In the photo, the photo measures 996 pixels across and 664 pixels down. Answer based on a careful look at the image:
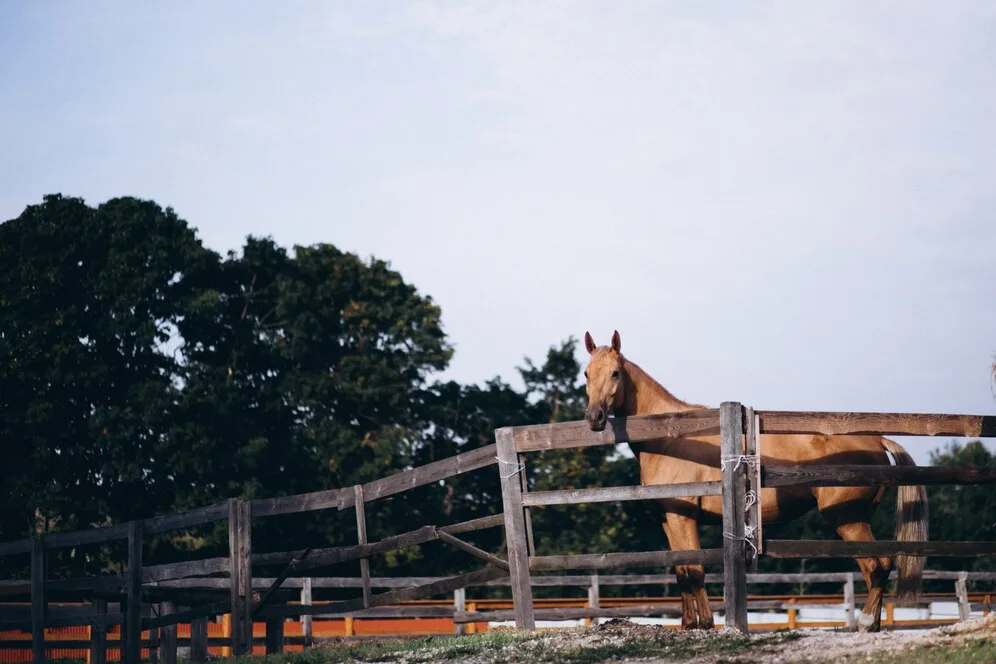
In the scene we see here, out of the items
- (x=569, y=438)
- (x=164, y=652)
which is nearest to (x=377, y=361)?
(x=164, y=652)

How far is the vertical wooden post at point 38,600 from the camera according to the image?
11742 mm

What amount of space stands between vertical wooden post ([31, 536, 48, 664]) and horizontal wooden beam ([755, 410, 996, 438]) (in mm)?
7831

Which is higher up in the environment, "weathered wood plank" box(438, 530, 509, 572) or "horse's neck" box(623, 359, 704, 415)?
"horse's neck" box(623, 359, 704, 415)

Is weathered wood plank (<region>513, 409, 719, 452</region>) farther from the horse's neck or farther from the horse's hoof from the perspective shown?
the horse's hoof

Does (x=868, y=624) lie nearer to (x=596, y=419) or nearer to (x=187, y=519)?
(x=596, y=419)

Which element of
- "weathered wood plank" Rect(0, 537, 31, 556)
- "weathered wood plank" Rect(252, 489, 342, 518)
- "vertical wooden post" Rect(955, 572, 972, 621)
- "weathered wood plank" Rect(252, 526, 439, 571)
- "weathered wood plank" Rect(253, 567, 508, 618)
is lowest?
"vertical wooden post" Rect(955, 572, 972, 621)

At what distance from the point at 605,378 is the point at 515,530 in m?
1.55

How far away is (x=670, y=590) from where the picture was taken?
37.3 m

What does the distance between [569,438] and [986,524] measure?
3195 cm

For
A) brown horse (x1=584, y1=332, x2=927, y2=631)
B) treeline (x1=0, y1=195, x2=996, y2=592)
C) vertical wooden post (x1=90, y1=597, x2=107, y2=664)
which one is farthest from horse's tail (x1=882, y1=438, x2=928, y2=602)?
treeline (x1=0, y1=195, x2=996, y2=592)

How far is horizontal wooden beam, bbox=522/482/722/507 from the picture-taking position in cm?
844

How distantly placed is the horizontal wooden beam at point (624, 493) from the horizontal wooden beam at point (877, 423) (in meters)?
0.63

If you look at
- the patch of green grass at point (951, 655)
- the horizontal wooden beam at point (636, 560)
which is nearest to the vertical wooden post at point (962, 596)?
the horizontal wooden beam at point (636, 560)

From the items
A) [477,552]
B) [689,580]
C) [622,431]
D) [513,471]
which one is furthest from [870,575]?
[477,552]
